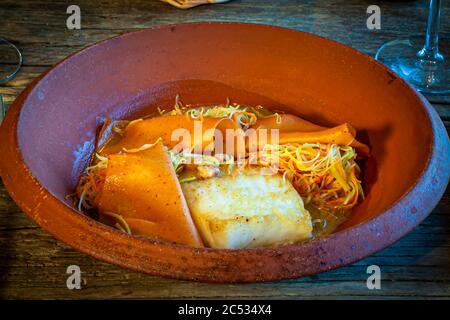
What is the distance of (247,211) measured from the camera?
147cm

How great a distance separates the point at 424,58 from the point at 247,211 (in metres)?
1.38

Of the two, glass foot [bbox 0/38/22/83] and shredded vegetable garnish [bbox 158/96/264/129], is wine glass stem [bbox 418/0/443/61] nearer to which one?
shredded vegetable garnish [bbox 158/96/264/129]

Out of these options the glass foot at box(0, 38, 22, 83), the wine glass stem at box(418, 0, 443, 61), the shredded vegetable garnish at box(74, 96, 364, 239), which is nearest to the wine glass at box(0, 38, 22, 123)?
the glass foot at box(0, 38, 22, 83)

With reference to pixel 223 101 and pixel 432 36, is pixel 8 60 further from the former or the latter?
pixel 432 36

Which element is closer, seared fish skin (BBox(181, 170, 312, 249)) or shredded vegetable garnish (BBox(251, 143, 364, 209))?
seared fish skin (BBox(181, 170, 312, 249))

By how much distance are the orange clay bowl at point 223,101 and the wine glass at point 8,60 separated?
68 centimetres

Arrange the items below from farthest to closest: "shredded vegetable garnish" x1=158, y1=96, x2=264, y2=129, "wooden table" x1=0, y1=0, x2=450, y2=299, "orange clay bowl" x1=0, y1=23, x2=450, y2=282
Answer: "shredded vegetable garnish" x1=158, y1=96, x2=264, y2=129 < "wooden table" x1=0, y1=0, x2=450, y2=299 < "orange clay bowl" x1=0, y1=23, x2=450, y2=282

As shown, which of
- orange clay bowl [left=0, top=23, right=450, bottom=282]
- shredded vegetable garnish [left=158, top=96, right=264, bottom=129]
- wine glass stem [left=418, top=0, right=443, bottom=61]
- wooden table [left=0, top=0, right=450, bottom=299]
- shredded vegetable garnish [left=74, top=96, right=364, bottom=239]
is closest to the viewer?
orange clay bowl [left=0, top=23, right=450, bottom=282]

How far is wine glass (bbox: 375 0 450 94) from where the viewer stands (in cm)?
227

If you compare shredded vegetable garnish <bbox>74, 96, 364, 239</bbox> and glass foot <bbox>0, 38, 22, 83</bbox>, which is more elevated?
glass foot <bbox>0, 38, 22, 83</bbox>

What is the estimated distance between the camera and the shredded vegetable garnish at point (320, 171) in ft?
5.25

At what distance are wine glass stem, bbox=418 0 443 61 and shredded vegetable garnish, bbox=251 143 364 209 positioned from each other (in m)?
0.96

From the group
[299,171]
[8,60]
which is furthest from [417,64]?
[8,60]
